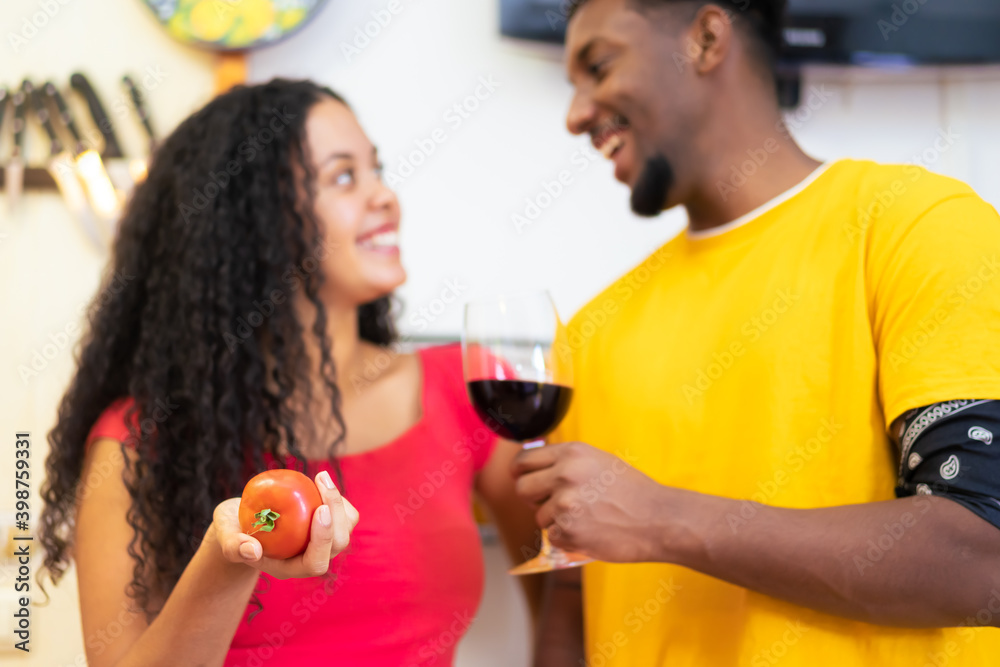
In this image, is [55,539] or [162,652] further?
[55,539]

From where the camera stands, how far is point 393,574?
43.4 inches

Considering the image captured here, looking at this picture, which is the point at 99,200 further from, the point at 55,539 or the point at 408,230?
the point at 55,539

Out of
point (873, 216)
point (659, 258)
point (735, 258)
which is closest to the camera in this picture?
point (873, 216)

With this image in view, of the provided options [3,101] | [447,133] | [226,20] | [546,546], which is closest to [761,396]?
[546,546]

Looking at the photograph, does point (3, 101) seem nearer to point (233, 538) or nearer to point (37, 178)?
point (37, 178)

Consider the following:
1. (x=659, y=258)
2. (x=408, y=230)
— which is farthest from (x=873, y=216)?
(x=408, y=230)

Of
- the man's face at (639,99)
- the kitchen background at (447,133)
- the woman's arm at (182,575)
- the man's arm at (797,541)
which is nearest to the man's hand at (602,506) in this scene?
the man's arm at (797,541)

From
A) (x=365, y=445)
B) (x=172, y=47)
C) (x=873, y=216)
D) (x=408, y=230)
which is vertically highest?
(x=172, y=47)

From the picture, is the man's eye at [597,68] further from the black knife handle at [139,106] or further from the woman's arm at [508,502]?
the black knife handle at [139,106]

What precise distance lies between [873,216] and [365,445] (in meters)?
0.72

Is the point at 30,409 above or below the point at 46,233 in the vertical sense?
below

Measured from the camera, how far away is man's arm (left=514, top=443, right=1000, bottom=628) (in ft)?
2.79

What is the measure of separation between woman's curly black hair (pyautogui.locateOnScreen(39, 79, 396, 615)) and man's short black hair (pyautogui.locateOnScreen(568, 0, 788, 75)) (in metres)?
0.54

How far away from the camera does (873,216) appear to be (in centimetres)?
103
